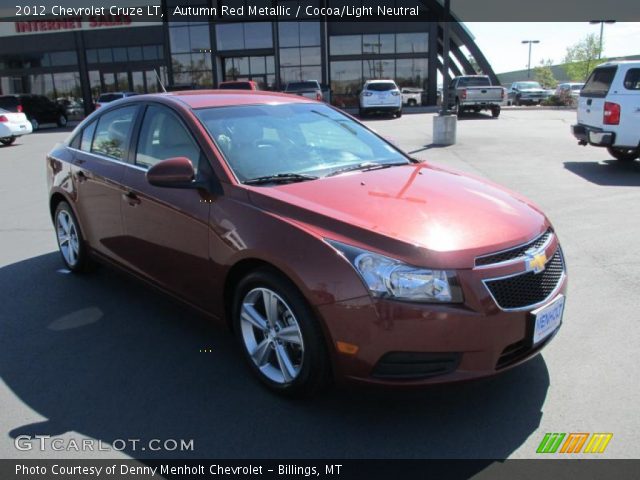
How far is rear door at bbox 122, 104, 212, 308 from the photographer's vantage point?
354 centimetres

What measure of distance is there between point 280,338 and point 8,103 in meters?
24.5

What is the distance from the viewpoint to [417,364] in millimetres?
2678

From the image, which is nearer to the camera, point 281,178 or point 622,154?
point 281,178

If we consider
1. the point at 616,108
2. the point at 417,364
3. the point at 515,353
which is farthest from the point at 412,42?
the point at 417,364

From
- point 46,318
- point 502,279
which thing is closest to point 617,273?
point 502,279

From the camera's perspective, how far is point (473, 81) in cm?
2722

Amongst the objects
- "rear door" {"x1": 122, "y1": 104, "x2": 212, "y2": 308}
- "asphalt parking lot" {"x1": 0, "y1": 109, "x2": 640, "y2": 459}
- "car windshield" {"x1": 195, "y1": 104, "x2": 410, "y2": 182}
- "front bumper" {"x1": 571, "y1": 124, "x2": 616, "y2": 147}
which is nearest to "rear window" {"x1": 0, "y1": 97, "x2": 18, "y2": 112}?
"asphalt parking lot" {"x1": 0, "y1": 109, "x2": 640, "y2": 459}

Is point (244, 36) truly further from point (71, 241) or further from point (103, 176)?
point (103, 176)

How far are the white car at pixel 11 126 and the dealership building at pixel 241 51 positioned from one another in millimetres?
17183

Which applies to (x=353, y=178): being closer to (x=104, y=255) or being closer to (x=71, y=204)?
(x=104, y=255)

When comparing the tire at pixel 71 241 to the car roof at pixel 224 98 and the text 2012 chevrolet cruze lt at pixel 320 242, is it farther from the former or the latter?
the car roof at pixel 224 98

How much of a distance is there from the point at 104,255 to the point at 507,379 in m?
3.34

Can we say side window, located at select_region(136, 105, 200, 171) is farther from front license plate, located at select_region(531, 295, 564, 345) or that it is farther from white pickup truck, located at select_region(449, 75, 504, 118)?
white pickup truck, located at select_region(449, 75, 504, 118)

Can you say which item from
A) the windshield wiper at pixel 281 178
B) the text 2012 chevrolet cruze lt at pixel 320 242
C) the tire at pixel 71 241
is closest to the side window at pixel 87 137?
the text 2012 chevrolet cruze lt at pixel 320 242
